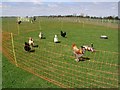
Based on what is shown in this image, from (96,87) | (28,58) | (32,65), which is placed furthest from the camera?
(28,58)

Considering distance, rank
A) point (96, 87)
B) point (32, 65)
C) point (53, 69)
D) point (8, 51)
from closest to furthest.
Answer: point (96, 87) < point (53, 69) < point (32, 65) < point (8, 51)

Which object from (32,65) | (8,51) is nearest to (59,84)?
(32,65)

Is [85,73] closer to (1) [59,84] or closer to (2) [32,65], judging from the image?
(1) [59,84]

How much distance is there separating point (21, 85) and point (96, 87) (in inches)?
117

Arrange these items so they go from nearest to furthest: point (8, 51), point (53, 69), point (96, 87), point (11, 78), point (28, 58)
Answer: point (96, 87) < point (11, 78) < point (53, 69) < point (28, 58) < point (8, 51)

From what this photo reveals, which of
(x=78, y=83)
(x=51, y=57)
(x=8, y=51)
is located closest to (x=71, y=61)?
(x=51, y=57)

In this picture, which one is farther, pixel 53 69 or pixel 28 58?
pixel 28 58

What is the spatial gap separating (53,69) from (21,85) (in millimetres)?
2306

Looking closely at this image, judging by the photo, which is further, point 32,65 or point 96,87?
point 32,65

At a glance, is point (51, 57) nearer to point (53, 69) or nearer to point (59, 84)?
point (53, 69)

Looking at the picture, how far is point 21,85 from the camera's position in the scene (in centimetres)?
983

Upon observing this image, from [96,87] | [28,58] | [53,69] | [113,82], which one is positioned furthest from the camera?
[28,58]

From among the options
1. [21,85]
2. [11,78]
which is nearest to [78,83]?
[21,85]

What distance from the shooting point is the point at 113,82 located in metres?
9.86
